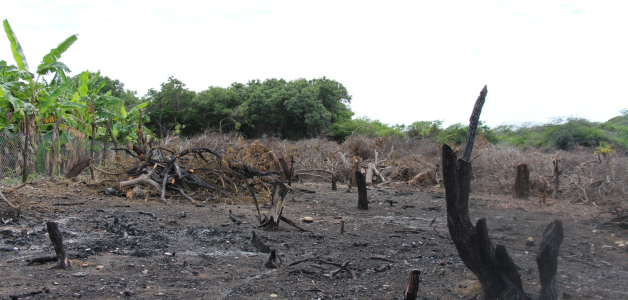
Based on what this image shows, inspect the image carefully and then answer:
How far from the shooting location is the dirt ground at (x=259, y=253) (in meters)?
3.39

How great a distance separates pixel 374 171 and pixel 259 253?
10.0 meters

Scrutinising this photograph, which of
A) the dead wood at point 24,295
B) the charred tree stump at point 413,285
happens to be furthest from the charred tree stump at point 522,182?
the dead wood at point 24,295

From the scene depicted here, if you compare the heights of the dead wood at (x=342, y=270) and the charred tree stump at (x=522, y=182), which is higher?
the charred tree stump at (x=522, y=182)

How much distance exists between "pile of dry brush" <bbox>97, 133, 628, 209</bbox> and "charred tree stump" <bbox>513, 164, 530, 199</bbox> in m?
0.58

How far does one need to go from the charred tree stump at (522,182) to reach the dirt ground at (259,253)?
6.60ft

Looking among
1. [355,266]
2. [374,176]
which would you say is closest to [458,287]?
[355,266]

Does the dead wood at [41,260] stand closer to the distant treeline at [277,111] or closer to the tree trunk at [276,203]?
the tree trunk at [276,203]

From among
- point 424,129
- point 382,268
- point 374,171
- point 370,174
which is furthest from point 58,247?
point 424,129

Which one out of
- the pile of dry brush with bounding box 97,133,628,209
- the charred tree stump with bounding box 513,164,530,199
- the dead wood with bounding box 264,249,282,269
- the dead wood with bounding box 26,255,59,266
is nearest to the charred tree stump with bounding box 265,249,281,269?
the dead wood with bounding box 264,249,282,269

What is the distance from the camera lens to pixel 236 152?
10.5 metres

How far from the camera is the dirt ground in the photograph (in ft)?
11.1

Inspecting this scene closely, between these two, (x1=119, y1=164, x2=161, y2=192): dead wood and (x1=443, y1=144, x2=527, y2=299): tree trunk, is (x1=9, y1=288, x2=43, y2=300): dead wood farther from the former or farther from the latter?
(x1=119, y1=164, x2=161, y2=192): dead wood

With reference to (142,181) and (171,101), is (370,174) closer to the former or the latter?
(142,181)

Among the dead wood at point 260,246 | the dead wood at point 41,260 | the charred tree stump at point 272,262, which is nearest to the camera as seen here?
the dead wood at point 41,260
